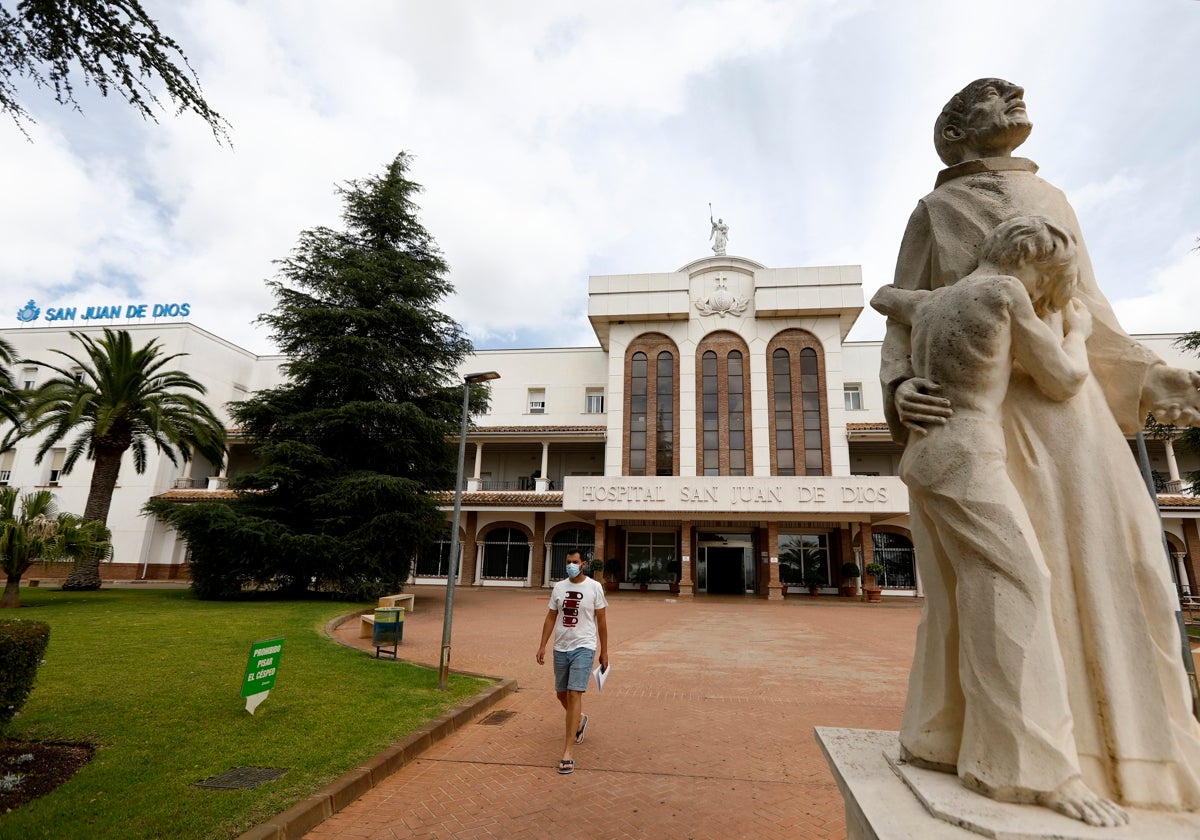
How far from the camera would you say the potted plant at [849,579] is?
85.5 feet

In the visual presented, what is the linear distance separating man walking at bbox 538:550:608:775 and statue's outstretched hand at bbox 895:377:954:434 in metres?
3.46

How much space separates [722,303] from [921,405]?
94.9 ft

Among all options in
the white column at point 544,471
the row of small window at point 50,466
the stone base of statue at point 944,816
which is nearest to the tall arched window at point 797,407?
the white column at point 544,471

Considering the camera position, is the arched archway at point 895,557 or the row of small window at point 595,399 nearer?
the arched archway at point 895,557

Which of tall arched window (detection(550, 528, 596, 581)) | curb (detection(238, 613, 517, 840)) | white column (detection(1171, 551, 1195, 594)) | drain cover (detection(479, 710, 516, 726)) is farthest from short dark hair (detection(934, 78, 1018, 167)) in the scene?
white column (detection(1171, 551, 1195, 594))

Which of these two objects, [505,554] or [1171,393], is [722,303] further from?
[1171,393]

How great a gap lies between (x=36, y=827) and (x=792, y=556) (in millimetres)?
28219

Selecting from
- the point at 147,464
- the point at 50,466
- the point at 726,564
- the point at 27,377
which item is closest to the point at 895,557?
the point at 726,564

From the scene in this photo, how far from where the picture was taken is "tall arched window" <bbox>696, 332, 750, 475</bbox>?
92.9 feet

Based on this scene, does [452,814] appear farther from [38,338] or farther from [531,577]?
[38,338]

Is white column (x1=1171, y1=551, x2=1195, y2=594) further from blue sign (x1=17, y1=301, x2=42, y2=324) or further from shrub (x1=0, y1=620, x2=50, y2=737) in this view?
blue sign (x1=17, y1=301, x2=42, y2=324)

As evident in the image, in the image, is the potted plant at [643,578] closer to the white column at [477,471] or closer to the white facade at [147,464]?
the white column at [477,471]

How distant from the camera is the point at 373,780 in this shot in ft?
15.6

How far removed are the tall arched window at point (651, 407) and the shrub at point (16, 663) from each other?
24655 mm
